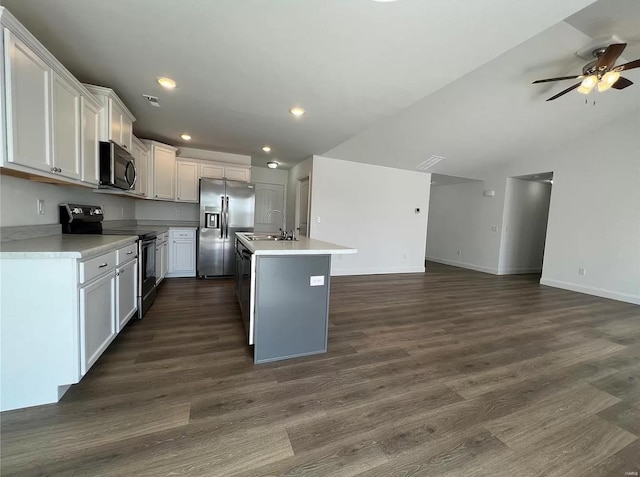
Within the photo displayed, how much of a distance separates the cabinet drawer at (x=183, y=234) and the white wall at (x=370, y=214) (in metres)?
2.23

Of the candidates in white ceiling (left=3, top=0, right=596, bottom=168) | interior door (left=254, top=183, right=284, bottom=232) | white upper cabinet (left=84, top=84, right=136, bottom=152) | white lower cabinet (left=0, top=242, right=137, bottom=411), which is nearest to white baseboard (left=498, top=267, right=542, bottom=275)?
white ceiling (left=3, top=0, right=596, bottom=168)

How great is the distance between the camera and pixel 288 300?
222 centimetres

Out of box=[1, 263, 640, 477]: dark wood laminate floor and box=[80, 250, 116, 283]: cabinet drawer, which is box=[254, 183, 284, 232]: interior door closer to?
box=[1, 263, 640, 477]: dark wood laminate floor

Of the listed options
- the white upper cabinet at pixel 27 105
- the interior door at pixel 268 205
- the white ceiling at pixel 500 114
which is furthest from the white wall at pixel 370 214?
the white upper cabinet at pixel 27 105

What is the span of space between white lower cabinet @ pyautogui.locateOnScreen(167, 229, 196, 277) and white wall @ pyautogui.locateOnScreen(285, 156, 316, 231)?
2458 mm

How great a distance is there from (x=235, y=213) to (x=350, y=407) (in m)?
3.98

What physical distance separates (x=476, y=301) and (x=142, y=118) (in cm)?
563

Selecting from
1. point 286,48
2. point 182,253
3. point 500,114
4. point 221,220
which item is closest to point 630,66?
point 500,114

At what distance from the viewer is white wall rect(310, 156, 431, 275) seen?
533 cm

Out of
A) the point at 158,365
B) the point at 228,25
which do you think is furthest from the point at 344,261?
the point at 228,25

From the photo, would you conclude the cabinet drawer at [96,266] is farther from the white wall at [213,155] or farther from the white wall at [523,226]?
the white wall at [523,226]

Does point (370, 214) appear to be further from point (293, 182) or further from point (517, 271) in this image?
point (517, 271)

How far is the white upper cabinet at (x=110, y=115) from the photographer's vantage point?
2612 mm

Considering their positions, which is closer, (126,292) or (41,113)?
(41,113)
